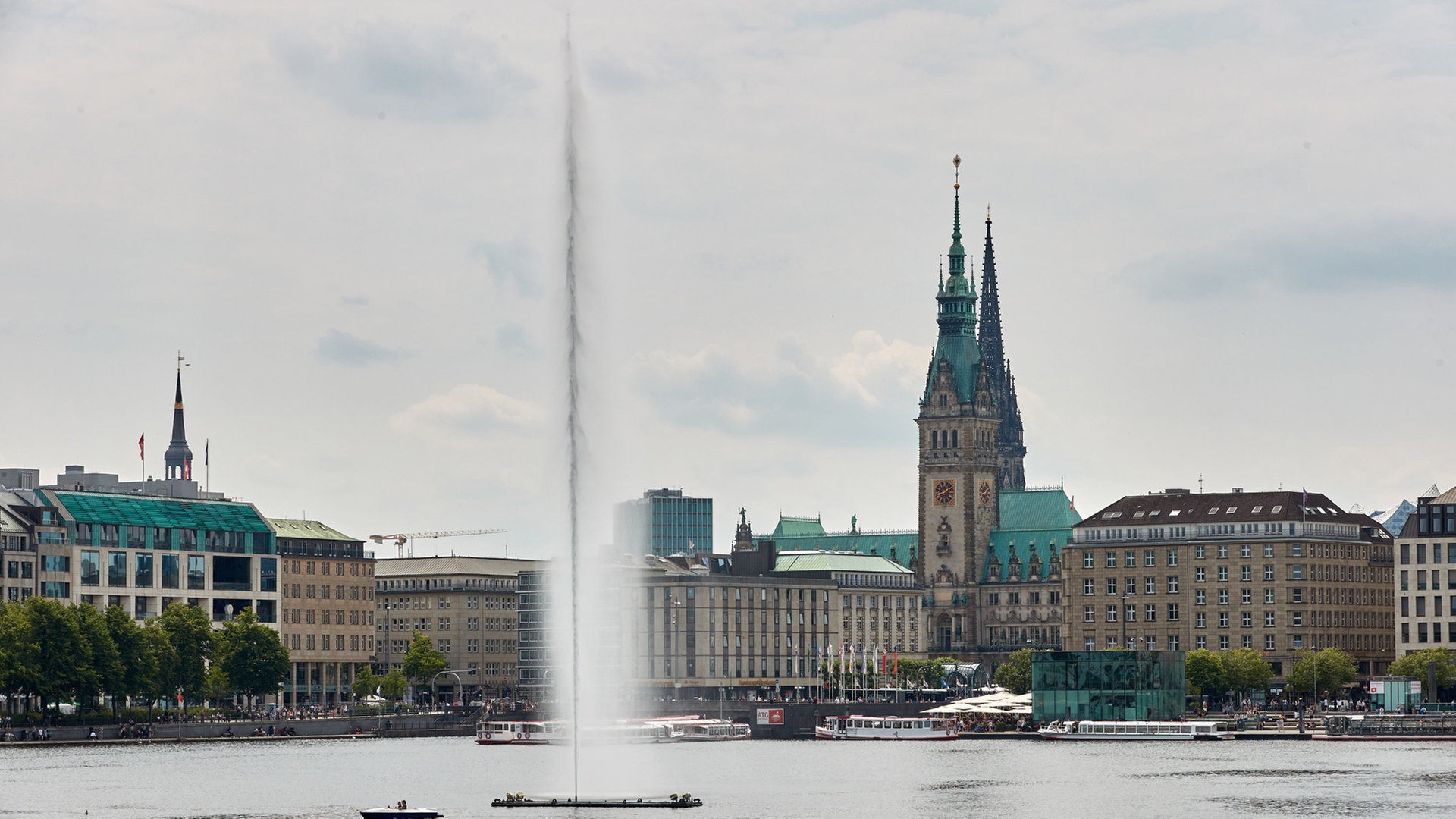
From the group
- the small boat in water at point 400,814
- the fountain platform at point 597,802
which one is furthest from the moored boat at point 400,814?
the fountain platform at point 597,802

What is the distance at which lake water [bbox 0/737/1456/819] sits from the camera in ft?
431

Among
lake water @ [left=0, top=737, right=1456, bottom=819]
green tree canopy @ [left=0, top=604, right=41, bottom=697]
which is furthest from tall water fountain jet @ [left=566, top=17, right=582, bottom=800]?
green tree canopy @ [left=0, top=604, right=41, bottom=697]

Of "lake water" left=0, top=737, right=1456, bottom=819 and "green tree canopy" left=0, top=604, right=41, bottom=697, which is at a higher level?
"green tree canopy" left=0, top=604, right=41, bottom=697

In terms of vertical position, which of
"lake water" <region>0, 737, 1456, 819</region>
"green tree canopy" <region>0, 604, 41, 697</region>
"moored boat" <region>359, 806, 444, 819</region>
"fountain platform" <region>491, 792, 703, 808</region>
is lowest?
"lake water" <region>0, 737, 1456, 819</region>

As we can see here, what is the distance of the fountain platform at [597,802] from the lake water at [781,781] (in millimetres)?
760

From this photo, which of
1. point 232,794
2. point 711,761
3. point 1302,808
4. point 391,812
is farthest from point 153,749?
point 1302,808

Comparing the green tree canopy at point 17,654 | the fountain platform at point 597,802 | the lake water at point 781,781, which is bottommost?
the lake water at point 781,781

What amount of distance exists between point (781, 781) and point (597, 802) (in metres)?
39.8

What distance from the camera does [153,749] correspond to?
200 metres

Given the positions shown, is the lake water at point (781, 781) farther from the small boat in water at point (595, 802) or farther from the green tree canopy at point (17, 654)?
the green tree canopy at point (17, 654)

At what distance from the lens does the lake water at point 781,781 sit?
131 m

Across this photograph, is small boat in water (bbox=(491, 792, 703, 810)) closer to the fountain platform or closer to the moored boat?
the fountain platform

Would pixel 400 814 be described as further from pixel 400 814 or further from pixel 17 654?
pixel 17 654

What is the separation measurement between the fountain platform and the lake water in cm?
76
